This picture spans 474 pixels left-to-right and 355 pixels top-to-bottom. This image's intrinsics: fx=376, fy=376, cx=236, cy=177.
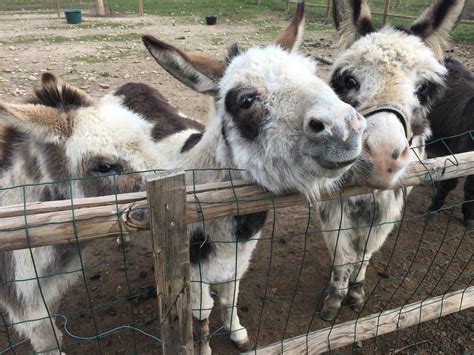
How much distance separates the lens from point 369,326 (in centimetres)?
271

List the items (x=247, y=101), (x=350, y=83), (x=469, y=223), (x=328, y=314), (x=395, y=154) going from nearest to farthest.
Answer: (x=395, y=154) → (x=247, y=101) → (x=350, y=83) → (x=328, y=314) → (x=469, y=223)

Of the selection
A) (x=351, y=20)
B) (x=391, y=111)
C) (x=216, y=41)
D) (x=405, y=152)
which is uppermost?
(x=351, y=20)

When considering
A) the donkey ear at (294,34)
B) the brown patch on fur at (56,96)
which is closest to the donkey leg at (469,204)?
the donkey ear at (294,34)

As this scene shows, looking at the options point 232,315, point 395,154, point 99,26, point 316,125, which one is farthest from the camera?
point 99,26

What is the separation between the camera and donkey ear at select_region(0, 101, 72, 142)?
6.92ft

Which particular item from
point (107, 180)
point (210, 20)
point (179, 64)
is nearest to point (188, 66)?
point (179, 64)

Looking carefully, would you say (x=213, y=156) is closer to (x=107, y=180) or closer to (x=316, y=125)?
(x=107, y=180)

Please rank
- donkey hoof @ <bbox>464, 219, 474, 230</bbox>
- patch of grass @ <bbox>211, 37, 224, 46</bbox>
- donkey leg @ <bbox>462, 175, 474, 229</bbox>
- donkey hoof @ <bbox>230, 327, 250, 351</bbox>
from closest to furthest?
donkey hoof @ <bbox>230, 327, 250, 351</bbox> → donkey leg @ <bbox>462, 175, 474, 229</bbox> → donkey hoof @ <bbox>464, 219, 474, 230</bbox> → patch of grass @ <bbox>211, 37, 224, 46</bbox>

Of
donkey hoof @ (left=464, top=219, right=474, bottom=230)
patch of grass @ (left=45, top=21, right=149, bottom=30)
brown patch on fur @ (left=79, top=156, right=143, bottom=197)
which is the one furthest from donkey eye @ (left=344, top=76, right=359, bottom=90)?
patch of grass @ (left=45, top=21, right=149, bottom=30)

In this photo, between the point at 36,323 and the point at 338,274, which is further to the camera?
the point at 338,274

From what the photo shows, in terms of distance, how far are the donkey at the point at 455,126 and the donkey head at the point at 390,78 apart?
195 cm

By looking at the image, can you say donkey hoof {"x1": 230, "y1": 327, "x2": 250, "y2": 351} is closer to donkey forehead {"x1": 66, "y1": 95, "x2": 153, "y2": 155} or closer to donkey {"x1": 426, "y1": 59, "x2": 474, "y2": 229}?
donkey forehead {"x1": 66, "y1": 95, "x2": 153, "y2": 155}

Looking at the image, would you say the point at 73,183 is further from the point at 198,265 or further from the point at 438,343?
the point at 438,343

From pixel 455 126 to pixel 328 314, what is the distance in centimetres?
301
